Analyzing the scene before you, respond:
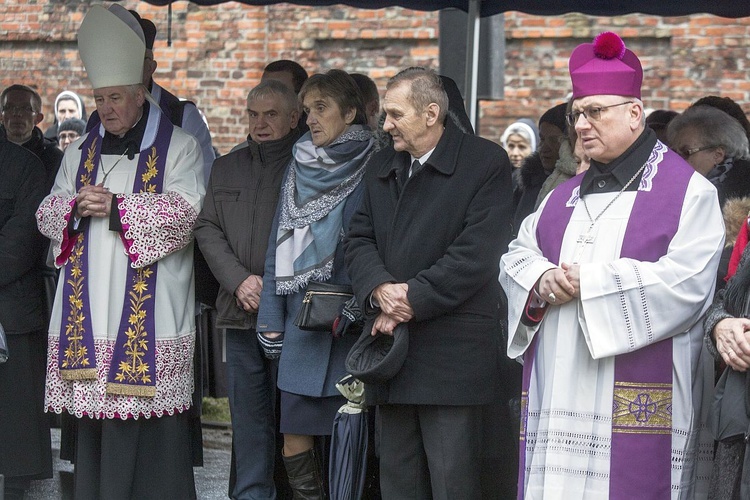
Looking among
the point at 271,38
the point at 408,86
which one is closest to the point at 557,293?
the point at 408,86

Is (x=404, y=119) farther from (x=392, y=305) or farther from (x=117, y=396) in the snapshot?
(x=117, y=396)

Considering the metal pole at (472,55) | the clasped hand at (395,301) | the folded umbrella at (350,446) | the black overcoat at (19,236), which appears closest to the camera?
the clasped hand at (395,301)

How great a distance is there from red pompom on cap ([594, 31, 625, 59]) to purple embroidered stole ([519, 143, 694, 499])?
46 centimetres

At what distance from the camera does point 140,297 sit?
5.53 meters

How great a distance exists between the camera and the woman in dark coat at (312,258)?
5.20m

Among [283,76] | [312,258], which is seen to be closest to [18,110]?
[283,76]

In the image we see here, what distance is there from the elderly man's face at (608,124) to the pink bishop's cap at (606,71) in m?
0.03

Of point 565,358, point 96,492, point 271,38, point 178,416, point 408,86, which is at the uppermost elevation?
point 271,38

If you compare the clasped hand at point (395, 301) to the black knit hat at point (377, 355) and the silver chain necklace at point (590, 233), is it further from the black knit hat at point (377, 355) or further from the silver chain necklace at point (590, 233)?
the silver chain necklace at point (590, 233)

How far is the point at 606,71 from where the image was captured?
13.9ft

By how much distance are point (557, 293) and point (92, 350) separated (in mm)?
2263

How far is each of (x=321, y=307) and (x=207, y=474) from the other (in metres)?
2.30

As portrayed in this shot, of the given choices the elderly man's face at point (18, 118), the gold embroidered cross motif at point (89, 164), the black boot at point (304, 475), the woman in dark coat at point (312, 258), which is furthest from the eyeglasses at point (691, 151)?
the elderly man's face at point (18, 118)

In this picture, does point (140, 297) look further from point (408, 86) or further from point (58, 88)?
point (58, 88)
